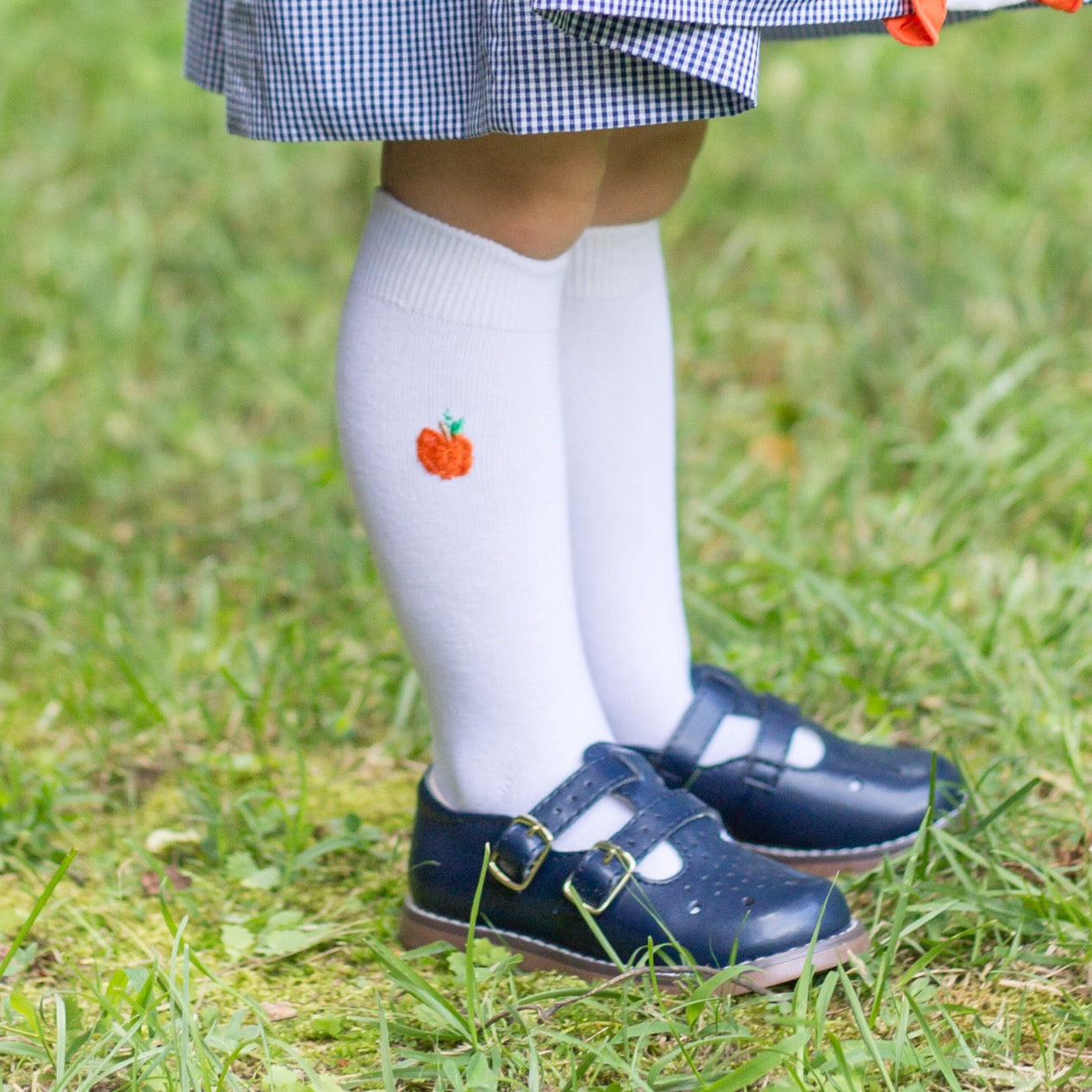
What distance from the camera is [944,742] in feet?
4.16

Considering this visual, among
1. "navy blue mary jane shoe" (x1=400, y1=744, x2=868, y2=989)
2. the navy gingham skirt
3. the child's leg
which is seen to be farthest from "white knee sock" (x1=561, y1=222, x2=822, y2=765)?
the navy gingham skirt

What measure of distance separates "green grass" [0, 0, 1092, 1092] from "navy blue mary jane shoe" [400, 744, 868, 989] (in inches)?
1.1

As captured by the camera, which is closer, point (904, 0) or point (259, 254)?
point (904, 0)

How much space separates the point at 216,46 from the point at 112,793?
2.20 feet

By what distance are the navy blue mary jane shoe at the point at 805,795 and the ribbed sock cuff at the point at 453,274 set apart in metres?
0.39

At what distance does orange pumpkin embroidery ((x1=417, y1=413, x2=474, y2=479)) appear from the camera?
2.92 feet

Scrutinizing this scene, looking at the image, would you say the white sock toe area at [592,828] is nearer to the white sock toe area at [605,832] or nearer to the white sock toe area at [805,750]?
the white sock toe area at [605,832]

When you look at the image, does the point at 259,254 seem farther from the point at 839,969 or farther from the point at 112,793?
the point at 839,969

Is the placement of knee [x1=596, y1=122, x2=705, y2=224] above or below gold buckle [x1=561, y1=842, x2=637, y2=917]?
above

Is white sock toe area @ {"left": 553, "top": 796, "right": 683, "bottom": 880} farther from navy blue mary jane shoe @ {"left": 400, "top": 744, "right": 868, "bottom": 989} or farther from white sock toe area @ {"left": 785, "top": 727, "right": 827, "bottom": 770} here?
white sock toe area @ {"left": 785, "top": 727, "right": 827, "bottom": 770}

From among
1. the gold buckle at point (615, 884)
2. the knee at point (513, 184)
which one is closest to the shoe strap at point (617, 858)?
the gold buckle at point (615, 884)

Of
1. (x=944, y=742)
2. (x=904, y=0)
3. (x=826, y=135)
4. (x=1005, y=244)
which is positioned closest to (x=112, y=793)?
(x=944, y=742)

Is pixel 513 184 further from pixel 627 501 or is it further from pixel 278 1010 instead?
pixel 278 1010

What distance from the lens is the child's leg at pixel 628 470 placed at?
3.54ft
